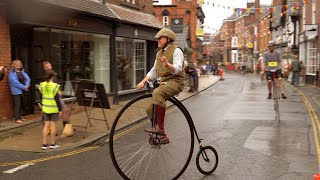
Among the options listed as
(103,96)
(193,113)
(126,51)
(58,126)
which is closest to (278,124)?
(193,113)

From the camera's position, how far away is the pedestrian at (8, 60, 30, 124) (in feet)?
33.4

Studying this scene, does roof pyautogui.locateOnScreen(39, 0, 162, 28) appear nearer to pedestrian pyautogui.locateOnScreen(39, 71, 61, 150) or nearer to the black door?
the black door

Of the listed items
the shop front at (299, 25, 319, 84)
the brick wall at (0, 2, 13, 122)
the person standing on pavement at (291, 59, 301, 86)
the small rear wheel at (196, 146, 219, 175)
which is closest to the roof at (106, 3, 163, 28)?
the brick wall at (0, 2, 13, 122)

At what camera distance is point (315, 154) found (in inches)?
283

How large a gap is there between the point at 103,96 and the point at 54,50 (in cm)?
401

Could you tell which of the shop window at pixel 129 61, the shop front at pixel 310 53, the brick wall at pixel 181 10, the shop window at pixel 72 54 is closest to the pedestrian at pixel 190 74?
the shop window at pixel 129 61

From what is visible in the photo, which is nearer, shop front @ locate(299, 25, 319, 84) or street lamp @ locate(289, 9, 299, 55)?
shop front @ locate(299, 25, 319, 84)

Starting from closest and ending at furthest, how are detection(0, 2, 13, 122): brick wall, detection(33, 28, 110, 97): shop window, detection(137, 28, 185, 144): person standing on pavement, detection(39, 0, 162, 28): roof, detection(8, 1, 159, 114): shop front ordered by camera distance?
1. detection(137, 28, 185, 144): person standing on pavement
2. detection(0, 2, 13, 122): brick wall
3. detection(8, 1, 159, 114): shop front
4. detection(33, 28, 110, 97): shop window
5. detection(39, 0, 162, 28): roof

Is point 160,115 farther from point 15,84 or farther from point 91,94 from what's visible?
point 15,84

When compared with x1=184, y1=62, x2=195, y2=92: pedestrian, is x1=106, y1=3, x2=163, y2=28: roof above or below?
above

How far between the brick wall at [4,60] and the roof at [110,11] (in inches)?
47.2

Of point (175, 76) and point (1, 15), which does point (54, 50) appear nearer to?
point (1, 15)

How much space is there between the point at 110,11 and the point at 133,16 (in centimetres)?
280

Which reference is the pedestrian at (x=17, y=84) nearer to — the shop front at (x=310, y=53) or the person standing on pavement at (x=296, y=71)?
the person standing on pavement at (x=296, y=71)
